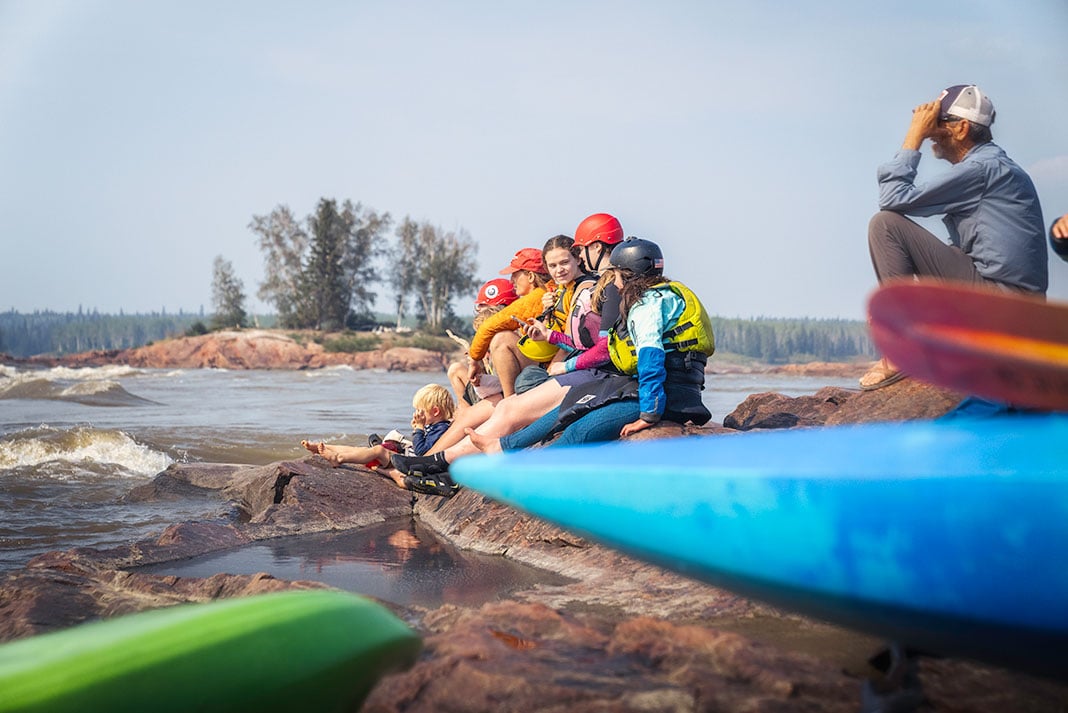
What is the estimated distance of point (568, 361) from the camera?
630cm

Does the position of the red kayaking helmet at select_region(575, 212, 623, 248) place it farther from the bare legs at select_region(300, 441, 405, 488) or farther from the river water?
the river water

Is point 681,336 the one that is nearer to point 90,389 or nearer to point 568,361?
point 568,361

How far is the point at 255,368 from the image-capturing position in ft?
161

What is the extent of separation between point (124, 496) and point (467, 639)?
616 centimetres

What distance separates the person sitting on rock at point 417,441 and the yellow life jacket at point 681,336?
94.4 inches

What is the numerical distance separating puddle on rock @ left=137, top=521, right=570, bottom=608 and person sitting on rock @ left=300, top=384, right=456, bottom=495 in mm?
1447

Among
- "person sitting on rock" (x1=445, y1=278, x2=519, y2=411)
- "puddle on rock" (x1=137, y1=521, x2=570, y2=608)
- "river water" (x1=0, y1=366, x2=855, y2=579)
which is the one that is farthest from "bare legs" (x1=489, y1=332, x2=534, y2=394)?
"river water" (x1=0, y1=366, x2=855, y2=579)

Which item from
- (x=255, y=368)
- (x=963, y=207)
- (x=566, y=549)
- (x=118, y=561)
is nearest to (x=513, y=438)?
(x=566, y=549)

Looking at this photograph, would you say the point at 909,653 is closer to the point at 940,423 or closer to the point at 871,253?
the point at 940,423

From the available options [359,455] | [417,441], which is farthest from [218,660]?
[359,455]

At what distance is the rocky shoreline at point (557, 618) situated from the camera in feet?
7.68

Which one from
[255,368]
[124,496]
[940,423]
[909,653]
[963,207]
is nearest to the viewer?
[940,423]

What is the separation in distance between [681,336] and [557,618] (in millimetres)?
2823

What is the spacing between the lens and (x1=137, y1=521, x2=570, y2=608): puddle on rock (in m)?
4.58
